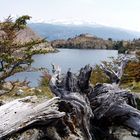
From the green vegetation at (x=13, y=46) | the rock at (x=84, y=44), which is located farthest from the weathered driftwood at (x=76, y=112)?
the rock at (x=84, y=44)

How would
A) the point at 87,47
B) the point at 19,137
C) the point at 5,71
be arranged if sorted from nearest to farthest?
the point at 19,137, the point at 5,71, the point at 87,47

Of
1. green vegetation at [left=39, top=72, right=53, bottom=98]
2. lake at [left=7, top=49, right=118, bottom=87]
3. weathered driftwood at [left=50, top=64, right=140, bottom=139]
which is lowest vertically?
lake at [left=7, top=49, right=118, bottom=87]

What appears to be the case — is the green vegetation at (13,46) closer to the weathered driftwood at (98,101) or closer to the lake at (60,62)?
the lake at (60,62)

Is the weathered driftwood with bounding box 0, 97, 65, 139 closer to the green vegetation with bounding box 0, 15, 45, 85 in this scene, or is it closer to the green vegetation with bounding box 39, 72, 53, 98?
the green vegetation with bounding box 0, 15, 45, 85

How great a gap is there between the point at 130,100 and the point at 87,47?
15237 centimetres

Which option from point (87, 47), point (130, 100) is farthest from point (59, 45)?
point (130, 100)

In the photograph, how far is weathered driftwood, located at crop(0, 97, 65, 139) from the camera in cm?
737

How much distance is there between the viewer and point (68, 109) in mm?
8320

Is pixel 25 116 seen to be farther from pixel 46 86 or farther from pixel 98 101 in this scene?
pixel 46 86

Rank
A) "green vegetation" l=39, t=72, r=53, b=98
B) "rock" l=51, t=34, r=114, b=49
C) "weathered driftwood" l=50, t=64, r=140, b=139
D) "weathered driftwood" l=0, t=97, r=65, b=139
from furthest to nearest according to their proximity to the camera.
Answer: "rock" l=51, t=34, r=114, b=49 < "green vegetation" l=39, t=72, r=53, b=98 < "weathered driftwood" l=50, t=64, r=140, b=139 < "weathered driftwood" l=0, t=97, r=65, b=139

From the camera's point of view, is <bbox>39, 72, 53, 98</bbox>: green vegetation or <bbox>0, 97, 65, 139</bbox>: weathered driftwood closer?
<bbox>0, 97, 65, 139</bbox>: weathered driftwood

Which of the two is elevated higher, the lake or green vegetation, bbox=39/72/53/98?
green vegetation, bbox=39/72/53/98

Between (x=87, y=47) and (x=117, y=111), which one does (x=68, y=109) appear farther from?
(x=87, y=47)

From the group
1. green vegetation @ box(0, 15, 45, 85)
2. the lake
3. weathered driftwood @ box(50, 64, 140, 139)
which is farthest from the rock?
weathered driftwood @ box(50, 64, 140, 139)
